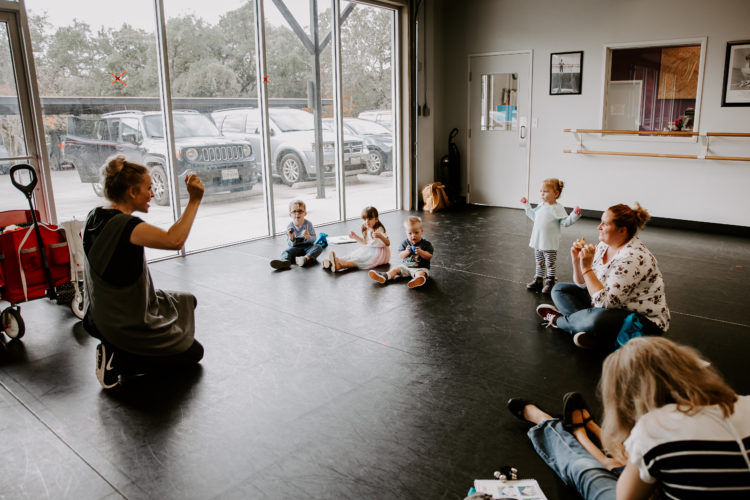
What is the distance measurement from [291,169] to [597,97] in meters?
4.23

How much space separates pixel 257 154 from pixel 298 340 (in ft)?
12.2

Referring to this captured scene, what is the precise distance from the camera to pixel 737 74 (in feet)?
22.7

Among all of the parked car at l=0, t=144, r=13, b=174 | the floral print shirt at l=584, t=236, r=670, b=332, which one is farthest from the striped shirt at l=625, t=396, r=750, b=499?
the parked car at l=0, t=144, r=13, b=174

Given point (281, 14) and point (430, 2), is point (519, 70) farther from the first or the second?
point (281, 14)

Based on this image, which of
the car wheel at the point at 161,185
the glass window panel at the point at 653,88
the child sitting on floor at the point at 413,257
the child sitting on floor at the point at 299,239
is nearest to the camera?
the child sitting on floor at the point at 413,257

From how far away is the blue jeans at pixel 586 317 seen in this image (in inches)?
140

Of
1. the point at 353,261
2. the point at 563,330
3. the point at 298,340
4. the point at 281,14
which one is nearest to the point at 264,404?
the point at 298,340

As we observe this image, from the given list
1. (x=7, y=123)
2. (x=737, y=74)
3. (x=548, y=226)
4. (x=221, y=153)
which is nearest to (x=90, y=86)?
(x=7, y=123)

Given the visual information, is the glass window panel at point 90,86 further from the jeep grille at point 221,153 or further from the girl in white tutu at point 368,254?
the girl in white tutu at point 368,254

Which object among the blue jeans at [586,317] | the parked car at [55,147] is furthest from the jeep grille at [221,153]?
the blue jeans at [586,317]

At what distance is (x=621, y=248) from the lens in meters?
3.50

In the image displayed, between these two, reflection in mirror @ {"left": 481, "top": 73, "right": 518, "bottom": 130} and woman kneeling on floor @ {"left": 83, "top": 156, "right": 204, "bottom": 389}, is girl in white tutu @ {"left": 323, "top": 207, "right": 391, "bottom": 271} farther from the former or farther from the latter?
reflection in mirror @ {"left": 481, "top": 73, "right": 518, "bottom": 130}

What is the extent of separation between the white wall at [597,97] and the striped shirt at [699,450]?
666 cm

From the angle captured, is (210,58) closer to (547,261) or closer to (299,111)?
(299,111)
